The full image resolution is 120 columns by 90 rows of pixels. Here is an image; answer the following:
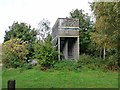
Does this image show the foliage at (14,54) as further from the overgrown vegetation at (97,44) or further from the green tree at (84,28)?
the green tree at (84,28)

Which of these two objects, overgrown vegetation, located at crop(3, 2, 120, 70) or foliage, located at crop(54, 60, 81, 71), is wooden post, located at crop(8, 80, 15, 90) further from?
foliage, located at crop(54, 60, 81, 71)

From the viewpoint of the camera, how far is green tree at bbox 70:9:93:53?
26778 millimetres

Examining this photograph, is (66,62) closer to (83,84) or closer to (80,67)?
(80,67)

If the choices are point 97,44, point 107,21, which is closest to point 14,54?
point 97,44

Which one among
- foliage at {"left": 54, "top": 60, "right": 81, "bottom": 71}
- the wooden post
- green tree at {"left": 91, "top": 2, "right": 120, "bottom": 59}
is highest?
green tree at {"left": 91, "top": 2, "right": 120, "bottom": 59}

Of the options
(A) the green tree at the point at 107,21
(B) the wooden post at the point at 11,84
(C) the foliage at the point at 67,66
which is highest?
(A) the green tree at the point at 107,21

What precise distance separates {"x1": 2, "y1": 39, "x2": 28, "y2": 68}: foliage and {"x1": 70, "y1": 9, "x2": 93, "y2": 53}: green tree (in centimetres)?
764

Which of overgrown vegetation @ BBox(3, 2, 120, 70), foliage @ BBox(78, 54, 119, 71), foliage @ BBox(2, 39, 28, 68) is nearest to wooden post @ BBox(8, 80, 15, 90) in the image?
overgrown vegetation @ BBox(3, 2, 120, 70)

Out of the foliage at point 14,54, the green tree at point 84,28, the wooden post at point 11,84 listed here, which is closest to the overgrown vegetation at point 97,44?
the foliage at point 14,54

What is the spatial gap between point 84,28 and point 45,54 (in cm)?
1340

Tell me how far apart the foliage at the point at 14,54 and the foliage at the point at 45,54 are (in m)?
1.58

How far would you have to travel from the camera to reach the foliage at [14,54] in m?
17.2

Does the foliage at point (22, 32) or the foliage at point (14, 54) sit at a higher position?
the foliage at point (22, 32)

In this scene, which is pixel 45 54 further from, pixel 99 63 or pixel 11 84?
pixel 11 84
